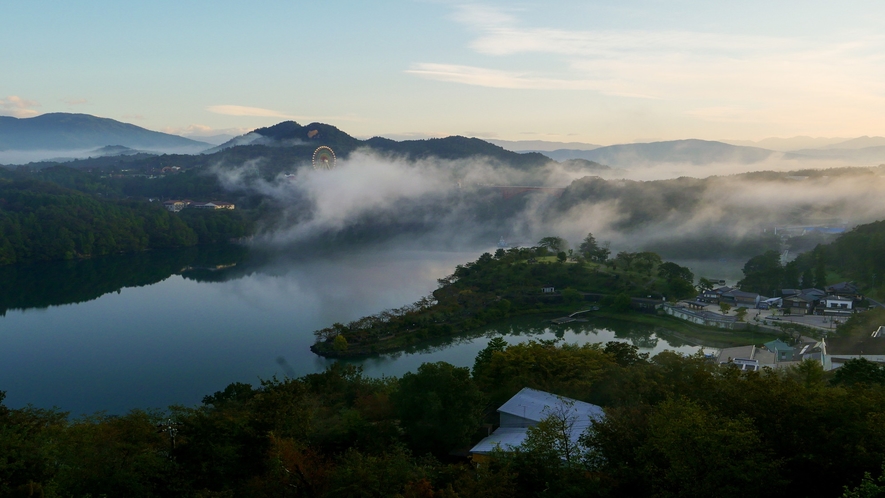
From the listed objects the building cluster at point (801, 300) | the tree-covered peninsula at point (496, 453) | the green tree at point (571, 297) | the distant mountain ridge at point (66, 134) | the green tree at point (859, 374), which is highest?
the distant mountain ridge at point (66, 134)

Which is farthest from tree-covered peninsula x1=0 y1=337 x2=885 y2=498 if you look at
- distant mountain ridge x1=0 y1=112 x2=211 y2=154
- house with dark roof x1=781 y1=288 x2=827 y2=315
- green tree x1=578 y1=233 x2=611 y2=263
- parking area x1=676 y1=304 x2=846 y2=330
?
distant mountain ridge x1=0 y1=112 x2=211 y2=154

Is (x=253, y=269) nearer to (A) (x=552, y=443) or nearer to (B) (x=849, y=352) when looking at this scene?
(B) (x=849, y=352)

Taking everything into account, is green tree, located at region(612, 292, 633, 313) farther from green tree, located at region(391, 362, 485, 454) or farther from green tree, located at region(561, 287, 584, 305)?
green tree, located at region(391, 362, 485, 454)

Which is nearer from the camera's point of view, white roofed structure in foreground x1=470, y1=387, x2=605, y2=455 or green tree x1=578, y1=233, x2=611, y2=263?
white roofed structure in foreground x1=470, y1=387, x2=605, y2=455

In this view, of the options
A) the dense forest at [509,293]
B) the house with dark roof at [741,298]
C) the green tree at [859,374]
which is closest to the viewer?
the green tree at [859,374]

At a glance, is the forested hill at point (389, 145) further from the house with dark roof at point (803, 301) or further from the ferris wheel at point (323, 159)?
the house with dark roof at point (803, 301)

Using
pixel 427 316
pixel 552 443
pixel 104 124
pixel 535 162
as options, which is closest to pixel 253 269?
pixel 427 316

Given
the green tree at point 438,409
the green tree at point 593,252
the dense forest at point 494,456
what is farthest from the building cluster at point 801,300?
the green tree at point 438,409

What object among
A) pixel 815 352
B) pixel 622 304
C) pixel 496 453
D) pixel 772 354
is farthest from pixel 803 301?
pixel 496 453
